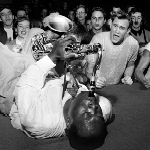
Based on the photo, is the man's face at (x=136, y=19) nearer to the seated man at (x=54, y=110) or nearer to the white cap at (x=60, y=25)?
the white cap at (x=60, y=25)

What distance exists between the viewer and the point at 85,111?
2.83ft

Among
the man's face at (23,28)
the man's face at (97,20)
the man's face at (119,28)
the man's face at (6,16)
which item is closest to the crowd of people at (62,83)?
the man's face at (119,28)

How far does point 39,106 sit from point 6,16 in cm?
217

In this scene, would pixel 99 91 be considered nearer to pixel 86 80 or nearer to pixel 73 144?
pixel 86 80

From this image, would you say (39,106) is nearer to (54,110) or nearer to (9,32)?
(54,110)

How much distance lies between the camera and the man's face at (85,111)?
0.84m

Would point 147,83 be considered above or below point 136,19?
below

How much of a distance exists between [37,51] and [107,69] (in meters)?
0.66

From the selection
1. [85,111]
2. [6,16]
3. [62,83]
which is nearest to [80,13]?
[6,16]

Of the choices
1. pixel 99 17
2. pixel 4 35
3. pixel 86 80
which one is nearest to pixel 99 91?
pixel 86 80

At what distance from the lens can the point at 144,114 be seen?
116cm

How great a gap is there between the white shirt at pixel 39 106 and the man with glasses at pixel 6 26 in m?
1.97

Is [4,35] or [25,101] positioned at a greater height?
[25,101]

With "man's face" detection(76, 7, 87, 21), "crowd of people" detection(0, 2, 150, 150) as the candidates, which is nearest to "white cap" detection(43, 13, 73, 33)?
"crowd of people" detection(0, 2, 150, 150)
